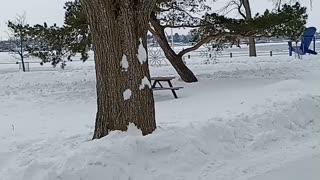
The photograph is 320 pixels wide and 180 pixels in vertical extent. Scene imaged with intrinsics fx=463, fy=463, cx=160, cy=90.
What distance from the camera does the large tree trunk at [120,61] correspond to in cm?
601

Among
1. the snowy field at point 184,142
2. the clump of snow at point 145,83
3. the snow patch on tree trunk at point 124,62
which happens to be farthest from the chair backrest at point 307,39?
the snow patch on tree trunk at point 124,62

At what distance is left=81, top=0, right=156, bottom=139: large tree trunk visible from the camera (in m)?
6.01

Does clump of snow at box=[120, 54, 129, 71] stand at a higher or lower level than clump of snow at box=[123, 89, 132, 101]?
higher

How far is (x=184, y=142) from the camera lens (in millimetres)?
6012

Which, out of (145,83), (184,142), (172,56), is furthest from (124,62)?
(172,56)

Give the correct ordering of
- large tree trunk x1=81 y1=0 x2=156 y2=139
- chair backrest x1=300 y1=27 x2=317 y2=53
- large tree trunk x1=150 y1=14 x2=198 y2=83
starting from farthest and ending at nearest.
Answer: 1. chair backrest x1=300 y1=27 x2=317 y2=53
2. large tree trunk x1=150 y1=14 x2=198 y2=83
3. large tree trunk x1=81 y1=0 x2=156 y2=139

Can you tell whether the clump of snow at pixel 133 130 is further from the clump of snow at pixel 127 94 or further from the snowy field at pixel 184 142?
the clump of snow at pixel 127 94

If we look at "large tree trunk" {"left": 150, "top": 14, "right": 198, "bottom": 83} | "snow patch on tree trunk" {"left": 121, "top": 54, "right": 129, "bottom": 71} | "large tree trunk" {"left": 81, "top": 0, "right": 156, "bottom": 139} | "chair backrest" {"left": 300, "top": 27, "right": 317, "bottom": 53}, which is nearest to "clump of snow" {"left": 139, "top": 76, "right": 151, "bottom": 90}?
"large tree trunk" {"left": 81, "top": 0, "right": 156, "bottom": 139}

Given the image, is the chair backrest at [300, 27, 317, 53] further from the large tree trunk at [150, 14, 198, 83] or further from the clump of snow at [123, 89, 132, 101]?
the clump of snow at [123, 89, 132, 101]

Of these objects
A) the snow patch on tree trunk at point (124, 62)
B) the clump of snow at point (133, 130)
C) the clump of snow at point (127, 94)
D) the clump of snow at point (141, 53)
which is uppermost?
the clump of snow at point (141, 53)

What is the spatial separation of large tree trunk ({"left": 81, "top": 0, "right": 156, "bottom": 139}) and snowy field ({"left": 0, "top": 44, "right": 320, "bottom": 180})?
10.1 inches

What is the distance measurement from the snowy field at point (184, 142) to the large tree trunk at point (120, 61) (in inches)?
10.1

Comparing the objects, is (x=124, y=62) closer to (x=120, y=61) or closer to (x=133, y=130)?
(x=120, y=61)

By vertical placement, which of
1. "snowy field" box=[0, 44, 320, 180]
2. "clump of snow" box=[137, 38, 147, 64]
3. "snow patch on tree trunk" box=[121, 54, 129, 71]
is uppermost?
"clump of snow" box=[137, 38, 147, 64]
